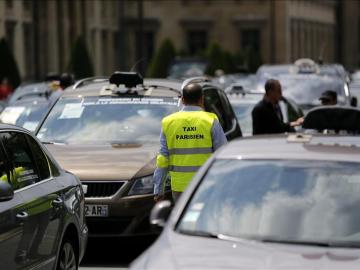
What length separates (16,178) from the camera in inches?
353

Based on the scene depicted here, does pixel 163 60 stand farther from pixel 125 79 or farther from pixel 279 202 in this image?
pixel 279 202

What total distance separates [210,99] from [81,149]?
1.89 metres

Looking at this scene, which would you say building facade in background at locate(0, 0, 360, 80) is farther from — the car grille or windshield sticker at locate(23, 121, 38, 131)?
the car grille

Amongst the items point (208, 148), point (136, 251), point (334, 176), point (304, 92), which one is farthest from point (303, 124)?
point (304, 92)

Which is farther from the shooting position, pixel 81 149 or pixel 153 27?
pixel 153 27

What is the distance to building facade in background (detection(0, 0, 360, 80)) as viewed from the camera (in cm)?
5834

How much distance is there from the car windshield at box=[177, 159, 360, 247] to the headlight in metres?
Answer: 4.65

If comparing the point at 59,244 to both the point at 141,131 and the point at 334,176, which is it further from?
the point at 141,131

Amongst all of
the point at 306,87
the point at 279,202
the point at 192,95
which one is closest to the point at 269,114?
the point at 192,95

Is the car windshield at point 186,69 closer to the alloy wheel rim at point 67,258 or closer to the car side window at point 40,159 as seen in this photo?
the alloy wheel rim at point 67,258

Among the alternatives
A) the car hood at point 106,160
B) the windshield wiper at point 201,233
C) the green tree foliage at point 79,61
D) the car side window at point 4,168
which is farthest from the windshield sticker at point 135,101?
the green tree foliage at point 79,61

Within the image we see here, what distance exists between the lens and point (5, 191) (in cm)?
813

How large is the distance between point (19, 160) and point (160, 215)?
1873 mm

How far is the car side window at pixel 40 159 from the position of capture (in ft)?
31.3
